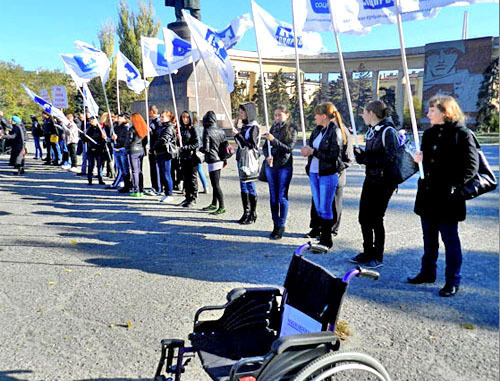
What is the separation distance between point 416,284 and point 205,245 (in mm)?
2995

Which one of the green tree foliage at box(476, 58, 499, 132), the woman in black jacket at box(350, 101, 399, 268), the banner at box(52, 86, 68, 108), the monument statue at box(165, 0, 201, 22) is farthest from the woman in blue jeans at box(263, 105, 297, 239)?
the green tree foliage at box(476, 58, 499, 132)

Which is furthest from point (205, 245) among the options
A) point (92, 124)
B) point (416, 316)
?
point (92, 124)

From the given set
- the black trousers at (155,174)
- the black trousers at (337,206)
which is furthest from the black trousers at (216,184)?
the black trousers at (155,174)

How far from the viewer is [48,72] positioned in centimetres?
4547

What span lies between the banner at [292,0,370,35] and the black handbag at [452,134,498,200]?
10.1 ft

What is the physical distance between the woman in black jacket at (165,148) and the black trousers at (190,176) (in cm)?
60

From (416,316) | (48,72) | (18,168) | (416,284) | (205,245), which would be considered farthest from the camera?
(48,72)

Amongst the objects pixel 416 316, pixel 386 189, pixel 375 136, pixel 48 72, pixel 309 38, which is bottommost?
pixel 416 316

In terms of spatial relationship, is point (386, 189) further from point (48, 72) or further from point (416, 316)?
point (48, 72)

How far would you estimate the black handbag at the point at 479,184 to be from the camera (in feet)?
13.0

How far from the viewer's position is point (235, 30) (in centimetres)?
813

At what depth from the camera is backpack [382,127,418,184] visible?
483 cm

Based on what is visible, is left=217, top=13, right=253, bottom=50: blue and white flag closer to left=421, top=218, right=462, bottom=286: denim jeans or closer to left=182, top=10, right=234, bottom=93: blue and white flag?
left=182, top=10, right=234, bottom=93: blue and white flag

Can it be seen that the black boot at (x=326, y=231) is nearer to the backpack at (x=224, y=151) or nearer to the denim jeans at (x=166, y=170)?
the backpack at (x=224, y=151)
